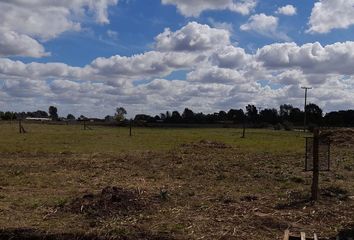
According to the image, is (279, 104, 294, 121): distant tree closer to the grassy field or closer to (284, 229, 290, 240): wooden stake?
the grassy field

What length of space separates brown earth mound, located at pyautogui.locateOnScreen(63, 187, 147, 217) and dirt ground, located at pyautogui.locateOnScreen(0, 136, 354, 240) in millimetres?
21

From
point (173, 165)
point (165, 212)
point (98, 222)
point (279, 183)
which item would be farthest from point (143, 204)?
point (173, 165)

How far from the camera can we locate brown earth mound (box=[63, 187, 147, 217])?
1108 cm

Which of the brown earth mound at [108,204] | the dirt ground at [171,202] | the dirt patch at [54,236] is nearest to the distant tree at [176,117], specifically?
the dirt ground at [171,202]

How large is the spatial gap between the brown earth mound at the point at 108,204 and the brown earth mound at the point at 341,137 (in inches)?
1156

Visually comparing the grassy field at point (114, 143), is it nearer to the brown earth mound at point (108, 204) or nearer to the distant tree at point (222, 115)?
the brown earth mound at point (108, 204)

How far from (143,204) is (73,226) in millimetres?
2217

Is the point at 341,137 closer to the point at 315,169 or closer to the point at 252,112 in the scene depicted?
the point at 315,169

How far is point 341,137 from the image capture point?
42812mm

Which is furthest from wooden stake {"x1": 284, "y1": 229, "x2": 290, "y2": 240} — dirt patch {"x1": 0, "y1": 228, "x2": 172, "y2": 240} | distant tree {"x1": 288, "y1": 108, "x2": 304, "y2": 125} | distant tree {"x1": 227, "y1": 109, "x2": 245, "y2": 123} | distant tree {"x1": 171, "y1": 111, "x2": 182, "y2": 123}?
distant tree {"x1": 227, "y1": 109, "x2": 245, "y2": 123}

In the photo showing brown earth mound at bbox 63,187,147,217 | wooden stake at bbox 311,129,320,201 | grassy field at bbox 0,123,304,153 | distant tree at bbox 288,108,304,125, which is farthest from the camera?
distant tree at bbox 288,108,304,125

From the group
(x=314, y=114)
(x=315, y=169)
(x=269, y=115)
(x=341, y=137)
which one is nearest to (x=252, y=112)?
(x=269, y=115)

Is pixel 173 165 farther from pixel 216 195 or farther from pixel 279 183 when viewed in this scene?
pixel 216 195

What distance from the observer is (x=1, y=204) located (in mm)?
12281
